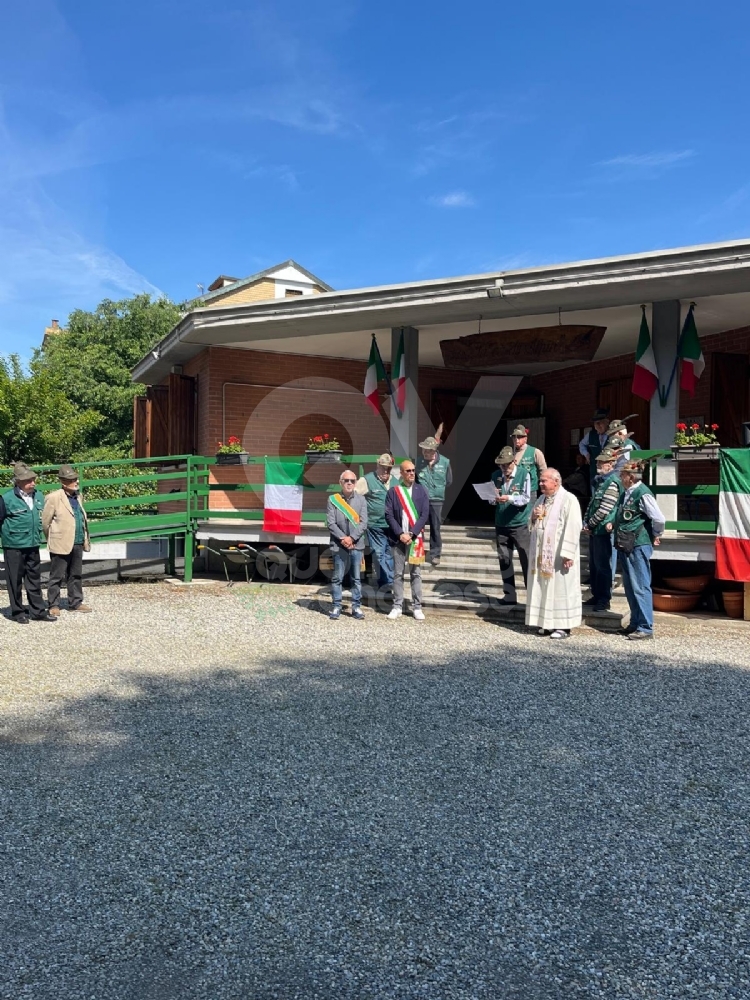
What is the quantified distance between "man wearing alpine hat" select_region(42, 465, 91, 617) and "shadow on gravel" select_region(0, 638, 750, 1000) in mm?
3656

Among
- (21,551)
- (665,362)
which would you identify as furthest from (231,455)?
(665,362)

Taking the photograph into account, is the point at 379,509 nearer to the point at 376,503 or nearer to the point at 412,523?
the point at 376,503

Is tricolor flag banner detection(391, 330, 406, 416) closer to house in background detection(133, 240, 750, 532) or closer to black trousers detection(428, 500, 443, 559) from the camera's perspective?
house in background detection(133, 240, 750, 532)

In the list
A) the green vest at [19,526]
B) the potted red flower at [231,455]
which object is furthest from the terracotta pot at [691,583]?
the green vest at [19,526]

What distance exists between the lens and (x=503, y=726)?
4.54m

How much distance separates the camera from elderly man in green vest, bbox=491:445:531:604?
7.83 meters

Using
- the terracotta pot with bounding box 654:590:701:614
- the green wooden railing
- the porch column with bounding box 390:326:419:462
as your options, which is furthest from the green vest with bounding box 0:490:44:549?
the terracotta pot with bounding box 654:590:701:614

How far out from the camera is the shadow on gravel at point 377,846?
2291 millimetres

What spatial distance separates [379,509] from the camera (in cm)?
851

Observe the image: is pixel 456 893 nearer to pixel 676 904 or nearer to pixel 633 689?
pixel 676 904

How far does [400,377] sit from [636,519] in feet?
15.1

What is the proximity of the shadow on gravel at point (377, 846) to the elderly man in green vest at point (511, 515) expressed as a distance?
113 inches

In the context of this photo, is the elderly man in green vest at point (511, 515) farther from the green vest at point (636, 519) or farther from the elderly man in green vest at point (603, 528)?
the green vest at point (636, 519)

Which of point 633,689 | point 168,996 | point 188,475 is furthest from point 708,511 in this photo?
point 168,996
